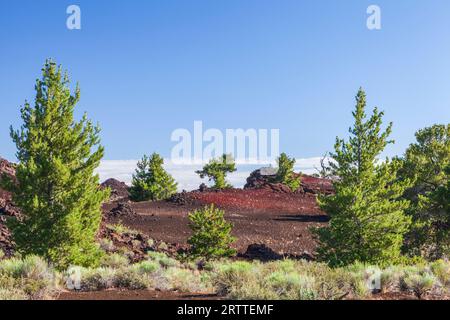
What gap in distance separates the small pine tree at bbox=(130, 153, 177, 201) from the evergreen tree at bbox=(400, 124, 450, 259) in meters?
27.9

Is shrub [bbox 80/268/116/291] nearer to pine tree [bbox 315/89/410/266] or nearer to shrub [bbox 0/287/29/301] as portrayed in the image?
shrub [bbox 0/287/29/301]

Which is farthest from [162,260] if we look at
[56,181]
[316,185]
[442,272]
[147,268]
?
[316,185]

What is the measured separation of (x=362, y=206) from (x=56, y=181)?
41.2 ft

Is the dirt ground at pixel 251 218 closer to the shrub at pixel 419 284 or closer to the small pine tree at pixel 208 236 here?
the small pine tree at pixel 208 236

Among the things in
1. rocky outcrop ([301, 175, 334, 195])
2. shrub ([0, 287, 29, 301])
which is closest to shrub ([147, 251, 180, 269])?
shrub ([0, 287, 29, 301])

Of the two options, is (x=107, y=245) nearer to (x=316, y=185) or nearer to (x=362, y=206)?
(x=362, y=206)

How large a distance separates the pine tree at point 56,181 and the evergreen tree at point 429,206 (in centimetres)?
1493

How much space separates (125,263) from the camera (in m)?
22.7

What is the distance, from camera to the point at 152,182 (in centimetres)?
5316

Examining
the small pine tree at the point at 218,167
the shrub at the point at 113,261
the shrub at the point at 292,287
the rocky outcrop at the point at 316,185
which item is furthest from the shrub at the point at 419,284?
the small pine tree at the point at 218,167

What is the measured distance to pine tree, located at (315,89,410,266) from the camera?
65.8 ft
